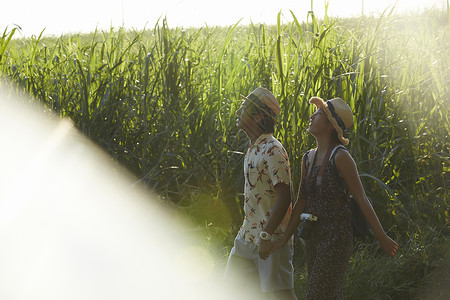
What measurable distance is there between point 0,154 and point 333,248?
10.4 ft

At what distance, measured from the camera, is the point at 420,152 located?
5285mm

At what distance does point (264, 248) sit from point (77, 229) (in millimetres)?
2074

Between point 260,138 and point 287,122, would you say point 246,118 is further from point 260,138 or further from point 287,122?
point 287,122

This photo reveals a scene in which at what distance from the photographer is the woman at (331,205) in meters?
3.24

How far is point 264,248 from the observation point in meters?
3.41

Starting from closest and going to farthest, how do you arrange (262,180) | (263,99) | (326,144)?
(326,144) → (262,180) → (263,99)

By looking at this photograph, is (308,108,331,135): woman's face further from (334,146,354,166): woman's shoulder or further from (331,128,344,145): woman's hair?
(334,146,354,166): woman's shoulder

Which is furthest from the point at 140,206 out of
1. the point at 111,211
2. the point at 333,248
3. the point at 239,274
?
the point at 333,248

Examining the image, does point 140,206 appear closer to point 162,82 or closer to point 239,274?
point 162,82

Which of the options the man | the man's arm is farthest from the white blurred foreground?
the man's arm

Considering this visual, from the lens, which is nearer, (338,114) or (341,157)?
(341,157)

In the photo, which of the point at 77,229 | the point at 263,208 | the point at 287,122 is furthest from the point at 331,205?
the point at 77,229

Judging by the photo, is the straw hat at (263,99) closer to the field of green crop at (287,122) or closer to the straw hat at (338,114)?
the straw hat at (338,114)

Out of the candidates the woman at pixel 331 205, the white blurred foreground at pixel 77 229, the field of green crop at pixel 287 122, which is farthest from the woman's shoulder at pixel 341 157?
the field of green crop at pixel 287 122
